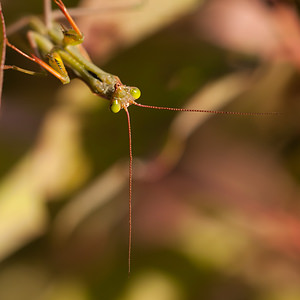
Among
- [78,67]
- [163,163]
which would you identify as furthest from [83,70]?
[163,163]

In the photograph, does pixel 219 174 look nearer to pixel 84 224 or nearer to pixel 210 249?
pixel 210 249

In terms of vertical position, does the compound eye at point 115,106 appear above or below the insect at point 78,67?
below

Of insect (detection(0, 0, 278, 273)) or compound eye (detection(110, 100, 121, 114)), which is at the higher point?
insect (detection(0, 0, 278, 273))

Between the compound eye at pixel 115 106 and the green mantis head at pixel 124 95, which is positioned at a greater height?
the green mantis head at pixel 124 95

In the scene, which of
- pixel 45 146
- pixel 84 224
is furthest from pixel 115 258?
pixel 45 146

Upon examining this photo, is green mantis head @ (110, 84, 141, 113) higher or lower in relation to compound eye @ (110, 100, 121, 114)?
higher
